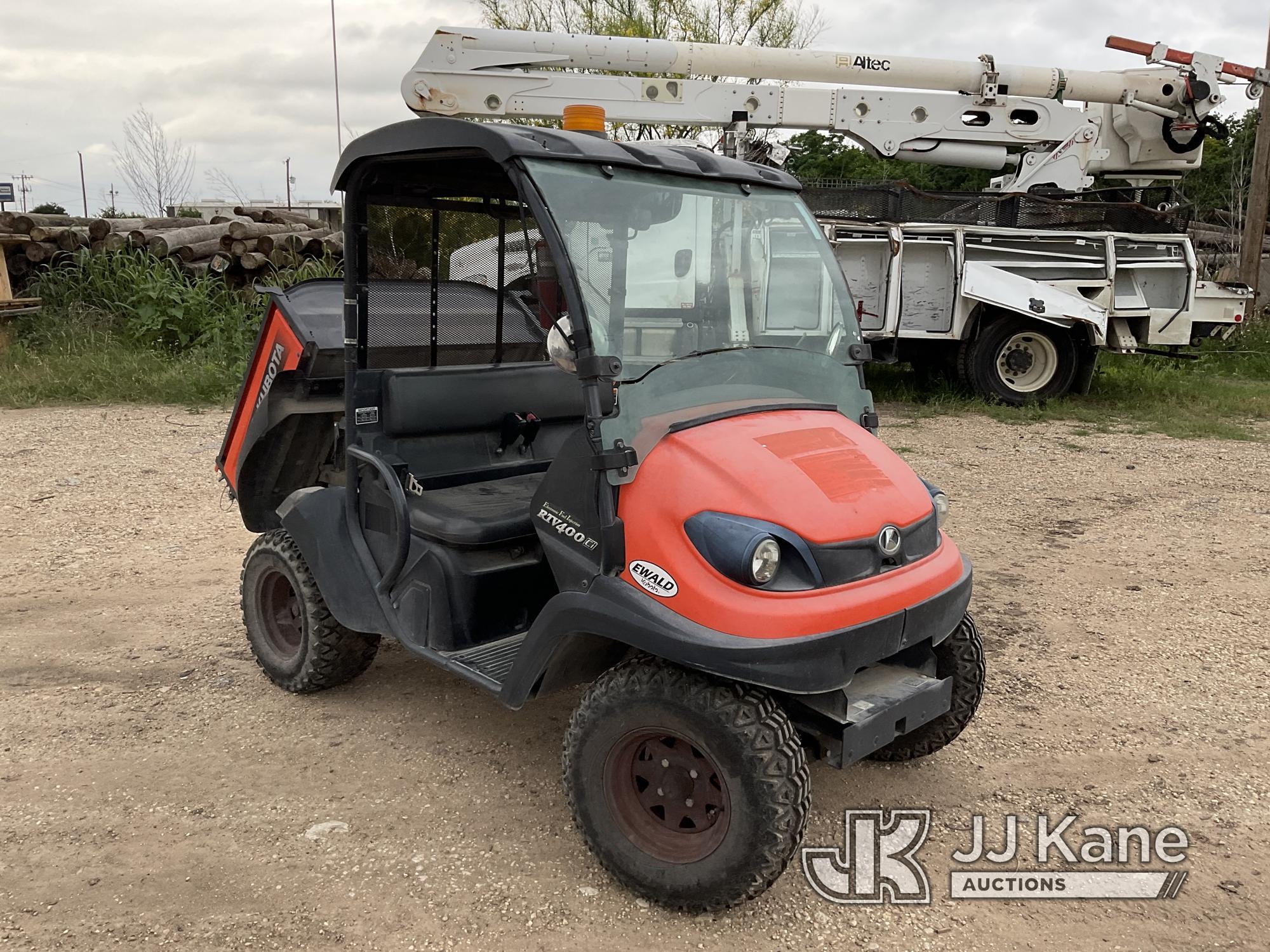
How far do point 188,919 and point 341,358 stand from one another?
6.95 ft

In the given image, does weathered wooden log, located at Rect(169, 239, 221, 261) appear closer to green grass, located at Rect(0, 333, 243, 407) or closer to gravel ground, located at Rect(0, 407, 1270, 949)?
green grass, located at Rect(0, 333, 243, 407)

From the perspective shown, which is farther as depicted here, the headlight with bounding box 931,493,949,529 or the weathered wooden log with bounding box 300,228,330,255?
the weathered wooden log with bounding box 300,228,330,255

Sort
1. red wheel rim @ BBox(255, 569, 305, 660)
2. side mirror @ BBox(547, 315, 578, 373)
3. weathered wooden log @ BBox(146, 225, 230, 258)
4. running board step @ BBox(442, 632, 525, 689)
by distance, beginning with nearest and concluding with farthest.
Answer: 1. side mirror @ BBox(547, 315, 578, 373)
2. running board step @ BBox(442, 632, 525, 689)
3. red wheel rim @ BBox(255, 569, 305, 660)
4. weathered wooden log @ BBox(146, 225, 230, 258)

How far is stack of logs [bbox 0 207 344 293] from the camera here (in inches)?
475

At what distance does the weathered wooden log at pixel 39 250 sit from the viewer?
12070 mm

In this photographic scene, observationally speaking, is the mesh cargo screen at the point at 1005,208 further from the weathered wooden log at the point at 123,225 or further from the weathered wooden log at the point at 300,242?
the weathered wooden log at the point at 123,225

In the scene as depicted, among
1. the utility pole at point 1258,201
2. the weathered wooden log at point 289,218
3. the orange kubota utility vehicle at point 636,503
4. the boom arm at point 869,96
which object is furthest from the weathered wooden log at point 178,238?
the utility pole at point 1258,201

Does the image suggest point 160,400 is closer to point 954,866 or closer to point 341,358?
point 341,358

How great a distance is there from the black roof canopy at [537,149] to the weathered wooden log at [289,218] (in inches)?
444

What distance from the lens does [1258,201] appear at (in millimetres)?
14039

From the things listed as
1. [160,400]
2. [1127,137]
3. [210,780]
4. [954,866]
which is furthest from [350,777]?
[1127,137]

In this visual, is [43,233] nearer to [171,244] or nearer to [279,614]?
[171,244]

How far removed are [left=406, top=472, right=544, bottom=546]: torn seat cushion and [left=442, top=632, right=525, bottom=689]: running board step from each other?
33 cm

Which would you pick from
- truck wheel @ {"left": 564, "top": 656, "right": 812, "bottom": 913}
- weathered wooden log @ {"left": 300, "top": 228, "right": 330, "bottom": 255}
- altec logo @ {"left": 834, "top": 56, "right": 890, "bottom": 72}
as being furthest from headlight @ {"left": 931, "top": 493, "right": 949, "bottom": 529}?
weathered wooden log @ {"left": 300, "top": 228, "right": 330, "bottom": 255}
